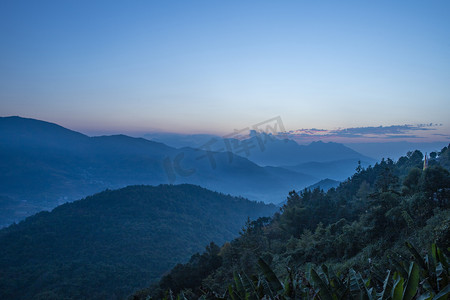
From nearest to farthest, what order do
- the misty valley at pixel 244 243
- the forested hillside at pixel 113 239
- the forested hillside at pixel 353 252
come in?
the forested hillside at pixel 353 252, the misty valley at pixel 244 243, the forested hillside at pixel 113 239

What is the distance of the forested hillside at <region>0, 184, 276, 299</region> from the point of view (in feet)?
164

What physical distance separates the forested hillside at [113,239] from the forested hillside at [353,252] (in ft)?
94.2

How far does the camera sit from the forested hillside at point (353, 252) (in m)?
2.10

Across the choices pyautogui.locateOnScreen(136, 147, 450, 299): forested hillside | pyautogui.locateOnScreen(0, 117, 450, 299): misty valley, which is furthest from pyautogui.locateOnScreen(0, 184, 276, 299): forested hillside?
pyautogui.locateOnScreen(136, 147, 450, 299): forested hillside

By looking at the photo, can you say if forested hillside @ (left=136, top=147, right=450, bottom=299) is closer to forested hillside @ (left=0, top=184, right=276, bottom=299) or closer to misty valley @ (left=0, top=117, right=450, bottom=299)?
misty valley @ (left=0, top=117, right=450, bottom=299)

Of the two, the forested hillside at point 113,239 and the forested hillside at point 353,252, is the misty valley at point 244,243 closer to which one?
the forested hillside at point 353,252

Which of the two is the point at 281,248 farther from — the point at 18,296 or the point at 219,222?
the point at 219,222

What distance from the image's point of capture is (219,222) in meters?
98.2

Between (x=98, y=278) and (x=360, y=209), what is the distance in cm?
4783

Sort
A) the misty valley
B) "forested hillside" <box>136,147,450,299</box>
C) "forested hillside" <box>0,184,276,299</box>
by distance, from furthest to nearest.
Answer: "forested hillside" <box>0,184,276,299</box> < the misty valley < "forested hillside" <box>136,147,450,299</box>

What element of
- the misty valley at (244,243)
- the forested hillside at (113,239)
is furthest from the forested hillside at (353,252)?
the forested hillside at (113,239)

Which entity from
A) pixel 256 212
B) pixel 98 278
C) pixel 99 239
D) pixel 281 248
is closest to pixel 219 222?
pixel 256 212

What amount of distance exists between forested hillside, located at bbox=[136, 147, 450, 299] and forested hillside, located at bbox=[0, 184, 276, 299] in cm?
2870

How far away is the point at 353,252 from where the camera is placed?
13156 mm
